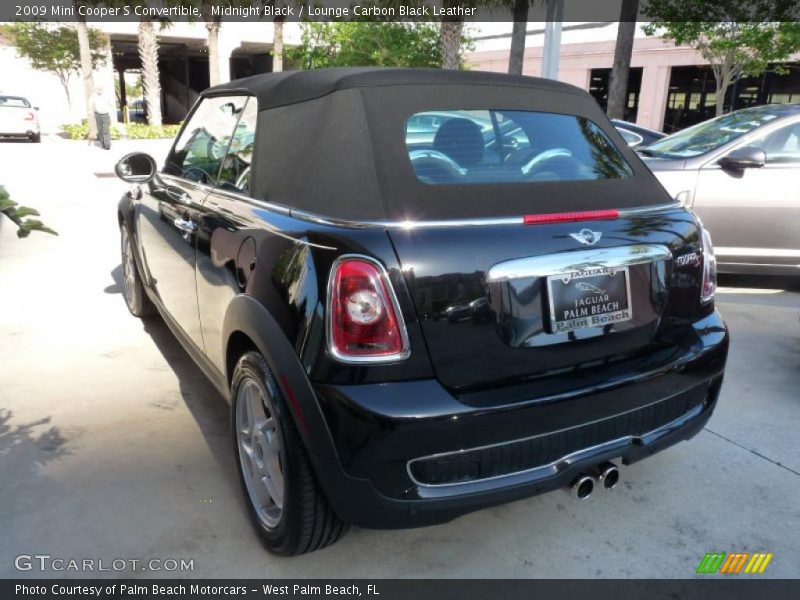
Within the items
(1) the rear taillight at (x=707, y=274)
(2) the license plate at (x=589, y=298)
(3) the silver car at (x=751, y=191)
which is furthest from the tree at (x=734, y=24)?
(2) the license plate at (x=589, y=298)

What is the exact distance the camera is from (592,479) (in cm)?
231

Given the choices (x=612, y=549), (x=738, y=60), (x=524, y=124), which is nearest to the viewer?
(x=612, y=549)

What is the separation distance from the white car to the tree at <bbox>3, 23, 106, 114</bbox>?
991 centimetres

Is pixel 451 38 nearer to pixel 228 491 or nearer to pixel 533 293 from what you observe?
pixel 228 491

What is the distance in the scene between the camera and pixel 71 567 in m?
2.40

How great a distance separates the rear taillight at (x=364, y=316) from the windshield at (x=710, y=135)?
4932mm

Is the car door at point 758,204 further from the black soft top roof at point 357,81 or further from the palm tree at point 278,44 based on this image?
the palm tree at point 278,44

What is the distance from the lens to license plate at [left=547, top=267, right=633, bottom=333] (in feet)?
6.98

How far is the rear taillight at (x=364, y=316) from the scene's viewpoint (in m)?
1.97

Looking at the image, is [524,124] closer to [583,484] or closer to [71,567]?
[583,484]

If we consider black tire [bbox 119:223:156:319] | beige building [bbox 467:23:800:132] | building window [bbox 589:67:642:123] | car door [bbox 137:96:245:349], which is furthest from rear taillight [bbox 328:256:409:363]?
building window [bbox 589:67:642:123]

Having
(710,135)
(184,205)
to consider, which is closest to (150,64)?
(710,135)
